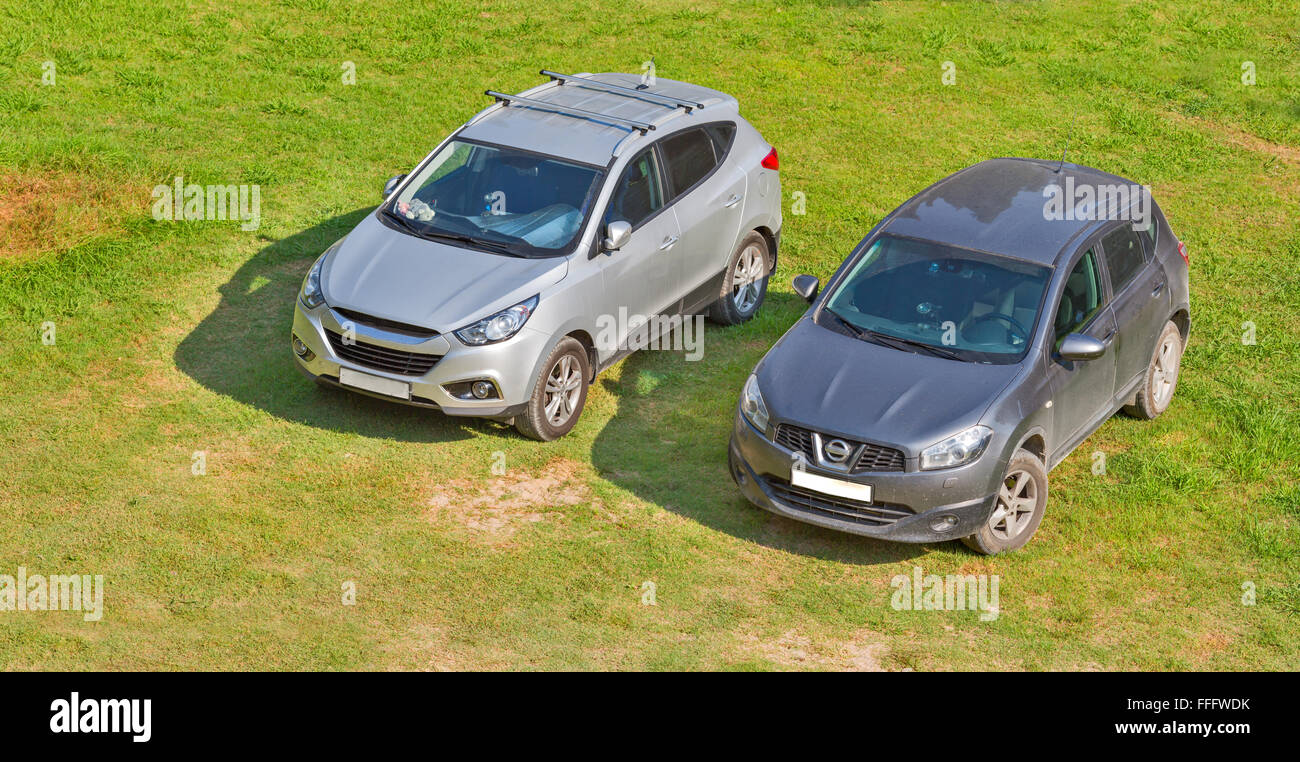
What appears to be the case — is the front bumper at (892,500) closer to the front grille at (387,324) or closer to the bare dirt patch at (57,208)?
the front grille at (387,324)

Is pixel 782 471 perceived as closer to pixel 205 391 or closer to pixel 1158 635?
pixel 1158 635

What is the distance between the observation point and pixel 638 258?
10914mm

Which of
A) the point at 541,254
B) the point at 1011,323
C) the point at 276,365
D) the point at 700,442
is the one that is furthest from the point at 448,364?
the point at 1011,323

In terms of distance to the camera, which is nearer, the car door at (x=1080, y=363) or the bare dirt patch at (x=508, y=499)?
the car door at (x=1080, y=363)

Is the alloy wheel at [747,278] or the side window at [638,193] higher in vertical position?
the side window at [638,193]

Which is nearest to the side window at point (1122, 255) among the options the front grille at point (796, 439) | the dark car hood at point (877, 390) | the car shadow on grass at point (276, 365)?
the dark car hood at point (877, 390)

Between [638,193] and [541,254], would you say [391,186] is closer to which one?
[541,254]

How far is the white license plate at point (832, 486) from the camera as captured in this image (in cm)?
874

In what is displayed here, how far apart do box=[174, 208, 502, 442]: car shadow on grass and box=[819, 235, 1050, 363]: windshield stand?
2900mm

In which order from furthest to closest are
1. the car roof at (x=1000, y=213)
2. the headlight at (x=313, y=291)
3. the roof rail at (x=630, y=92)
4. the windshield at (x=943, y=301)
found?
1. the roof rail at (x=630, y=92)
2. the headlight at (x=313, y=291)
3. the car roof at (x=1000, y=213)
4. the windshield at (x=943, y=301)

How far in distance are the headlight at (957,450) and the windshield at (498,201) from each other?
127 inches

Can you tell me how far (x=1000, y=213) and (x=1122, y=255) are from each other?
0.96m

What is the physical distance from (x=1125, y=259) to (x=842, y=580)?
3315mm

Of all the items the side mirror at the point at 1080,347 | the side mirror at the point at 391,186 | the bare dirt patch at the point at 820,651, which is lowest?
the bare dirt patch at the point at 820,651
